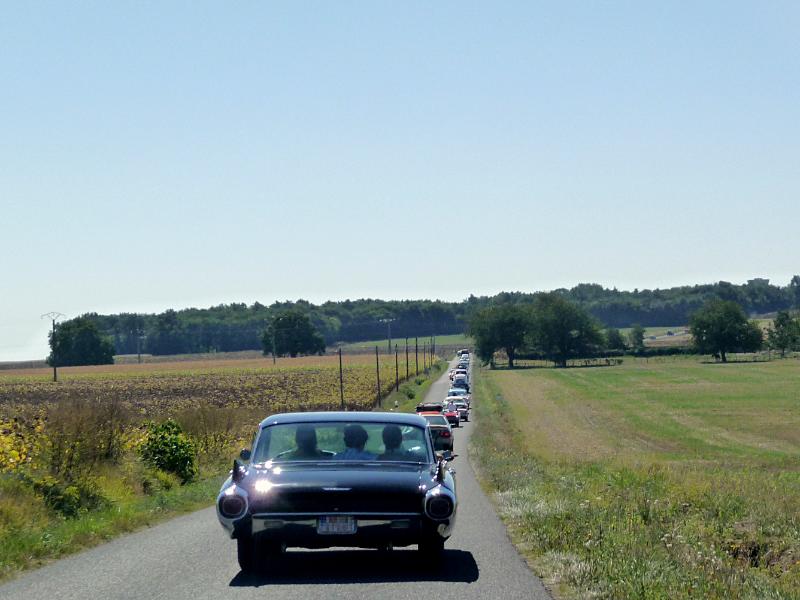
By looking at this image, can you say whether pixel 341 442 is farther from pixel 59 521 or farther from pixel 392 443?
pixel 59 521

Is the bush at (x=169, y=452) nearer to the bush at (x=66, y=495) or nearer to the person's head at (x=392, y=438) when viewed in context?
the bush at (x=66, y=495)

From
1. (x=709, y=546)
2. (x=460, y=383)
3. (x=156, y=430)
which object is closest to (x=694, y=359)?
(x=460, y=383)

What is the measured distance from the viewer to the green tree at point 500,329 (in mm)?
178500

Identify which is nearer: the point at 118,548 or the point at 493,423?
the point at 118,548

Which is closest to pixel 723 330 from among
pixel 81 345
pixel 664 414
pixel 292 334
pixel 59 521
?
pixel 292 334

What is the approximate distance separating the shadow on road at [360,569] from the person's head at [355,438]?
1208 millimetres

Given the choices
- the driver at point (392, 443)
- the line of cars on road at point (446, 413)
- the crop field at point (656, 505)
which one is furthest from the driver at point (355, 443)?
the line of cars on road at point (446, 413)

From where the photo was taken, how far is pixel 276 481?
10750 mm

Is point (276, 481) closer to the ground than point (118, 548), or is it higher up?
higher up

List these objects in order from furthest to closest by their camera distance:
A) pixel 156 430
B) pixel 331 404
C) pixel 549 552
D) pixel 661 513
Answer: pixel 331 404 < pixel 156 430 < pixel 661 513 < pixel 549 552

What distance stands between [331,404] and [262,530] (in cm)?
6362

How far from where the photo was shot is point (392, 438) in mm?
11797

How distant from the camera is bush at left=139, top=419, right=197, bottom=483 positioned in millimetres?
25625

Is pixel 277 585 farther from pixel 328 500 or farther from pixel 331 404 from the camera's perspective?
pixel 331 404
